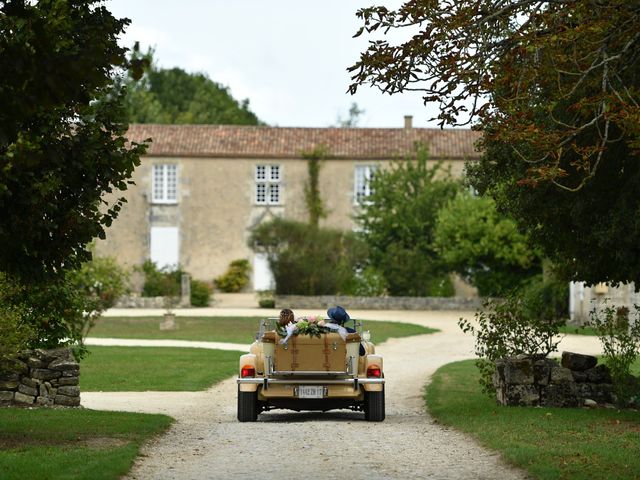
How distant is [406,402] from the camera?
19438mm

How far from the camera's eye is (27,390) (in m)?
16.6

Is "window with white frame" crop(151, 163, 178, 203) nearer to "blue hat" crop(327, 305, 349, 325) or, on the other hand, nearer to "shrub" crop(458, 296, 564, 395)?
"shrub" crop(458, 296, 564, 395)

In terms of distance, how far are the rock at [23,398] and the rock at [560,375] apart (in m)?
6.89

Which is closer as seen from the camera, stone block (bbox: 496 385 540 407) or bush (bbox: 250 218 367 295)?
stone block (bbox: 496 385 540 407)

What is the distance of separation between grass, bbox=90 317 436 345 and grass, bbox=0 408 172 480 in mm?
19049

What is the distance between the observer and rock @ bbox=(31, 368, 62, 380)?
16.6 m

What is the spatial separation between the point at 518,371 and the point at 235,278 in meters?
42.9

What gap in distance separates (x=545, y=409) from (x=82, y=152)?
7543 millimetres

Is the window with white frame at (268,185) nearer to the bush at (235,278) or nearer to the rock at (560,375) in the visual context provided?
the bush at (235,278)

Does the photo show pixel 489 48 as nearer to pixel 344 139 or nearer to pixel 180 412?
pixel 180 412

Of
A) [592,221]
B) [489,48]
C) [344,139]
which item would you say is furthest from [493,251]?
[489,48]

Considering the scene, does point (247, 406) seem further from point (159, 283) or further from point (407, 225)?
point (407, 225)

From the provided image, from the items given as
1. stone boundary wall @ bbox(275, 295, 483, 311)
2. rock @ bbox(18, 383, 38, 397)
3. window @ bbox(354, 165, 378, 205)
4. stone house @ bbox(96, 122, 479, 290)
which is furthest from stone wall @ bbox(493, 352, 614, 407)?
stone house @ bbox(96, 122, 479, 290)

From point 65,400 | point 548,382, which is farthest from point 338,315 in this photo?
point 65,400
